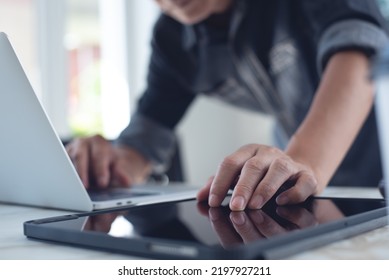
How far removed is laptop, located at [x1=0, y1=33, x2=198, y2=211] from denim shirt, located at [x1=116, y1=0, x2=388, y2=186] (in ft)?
1.76

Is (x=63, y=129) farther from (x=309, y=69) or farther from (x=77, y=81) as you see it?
(x=309, y=69)

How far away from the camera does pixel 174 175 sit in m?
1.95

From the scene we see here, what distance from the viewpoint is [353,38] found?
2.92ft

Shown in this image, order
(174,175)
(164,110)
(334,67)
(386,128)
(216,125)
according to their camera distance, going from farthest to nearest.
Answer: (216,125), (174,175), (164,110), (334,67), (386,128)

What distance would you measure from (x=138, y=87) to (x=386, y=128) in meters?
2.39

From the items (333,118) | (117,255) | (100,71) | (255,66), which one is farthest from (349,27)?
(100,71)

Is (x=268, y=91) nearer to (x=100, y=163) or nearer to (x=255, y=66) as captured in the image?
(x=255, y=66)

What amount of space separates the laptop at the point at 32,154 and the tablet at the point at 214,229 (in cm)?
8

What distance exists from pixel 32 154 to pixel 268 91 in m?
0.85

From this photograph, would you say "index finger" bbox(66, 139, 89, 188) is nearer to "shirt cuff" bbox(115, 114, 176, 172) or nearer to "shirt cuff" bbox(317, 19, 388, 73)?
"shirt cuff" bbox(115, 114, 176, 172)

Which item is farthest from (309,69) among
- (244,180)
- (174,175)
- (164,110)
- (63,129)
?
(63,129)

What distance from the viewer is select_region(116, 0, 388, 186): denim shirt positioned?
3.34 feet
